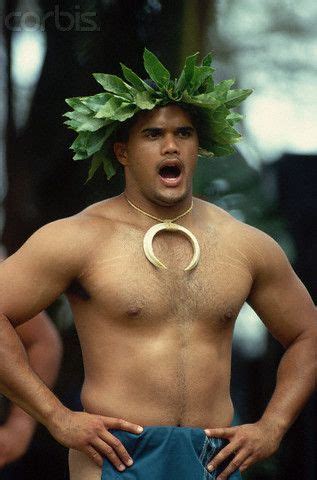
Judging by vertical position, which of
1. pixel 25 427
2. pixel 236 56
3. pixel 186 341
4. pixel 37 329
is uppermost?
pixel 236 56

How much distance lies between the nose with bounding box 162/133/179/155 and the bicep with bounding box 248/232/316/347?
0.48m

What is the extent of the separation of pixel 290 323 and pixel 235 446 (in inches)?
21.4

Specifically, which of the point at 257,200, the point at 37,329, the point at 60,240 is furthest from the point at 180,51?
the point at 60,240

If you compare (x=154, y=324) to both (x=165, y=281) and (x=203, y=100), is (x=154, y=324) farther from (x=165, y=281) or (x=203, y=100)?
(x=203, y=100)

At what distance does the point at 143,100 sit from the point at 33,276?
65 cm

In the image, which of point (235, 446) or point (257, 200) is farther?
point (257, 200)

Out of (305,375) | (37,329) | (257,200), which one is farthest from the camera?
(257,200)

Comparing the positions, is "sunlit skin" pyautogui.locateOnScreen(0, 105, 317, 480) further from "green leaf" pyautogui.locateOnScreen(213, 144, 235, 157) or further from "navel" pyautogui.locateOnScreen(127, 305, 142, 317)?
"green leaf" pyautogui.locateOnScreen(213, 144, 235, 157)

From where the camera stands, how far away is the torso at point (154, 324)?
4.91 m

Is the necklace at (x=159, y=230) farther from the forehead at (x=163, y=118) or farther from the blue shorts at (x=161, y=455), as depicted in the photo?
the blue shorts at (x=161, y=455)

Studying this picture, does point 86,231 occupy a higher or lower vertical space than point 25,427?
higher

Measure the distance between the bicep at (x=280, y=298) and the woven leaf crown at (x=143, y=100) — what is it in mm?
464

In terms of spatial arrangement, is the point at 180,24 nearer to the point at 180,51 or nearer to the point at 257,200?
the point at 180,51

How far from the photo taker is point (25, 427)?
20.1ft
